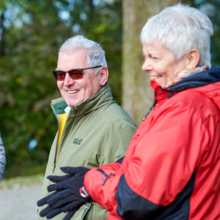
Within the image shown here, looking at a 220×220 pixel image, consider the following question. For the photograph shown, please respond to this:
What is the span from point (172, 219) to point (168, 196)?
141 millimetres

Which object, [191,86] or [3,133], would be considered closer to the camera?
[191,86]

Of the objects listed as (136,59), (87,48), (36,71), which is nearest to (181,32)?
(87,48)

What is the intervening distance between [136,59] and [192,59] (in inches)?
166

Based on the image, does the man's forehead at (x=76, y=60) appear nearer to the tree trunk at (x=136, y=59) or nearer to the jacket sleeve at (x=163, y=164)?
the jacket sleeve at (x=163, y=164)

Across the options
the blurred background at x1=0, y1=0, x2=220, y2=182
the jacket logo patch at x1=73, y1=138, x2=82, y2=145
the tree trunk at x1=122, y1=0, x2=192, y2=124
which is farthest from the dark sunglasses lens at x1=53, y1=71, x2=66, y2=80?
the blurred background at x1=0, y1=0, x2=220, y2=182

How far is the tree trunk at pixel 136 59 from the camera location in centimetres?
544

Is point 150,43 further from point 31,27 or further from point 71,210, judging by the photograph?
point 31,27

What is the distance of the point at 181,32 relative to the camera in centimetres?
141

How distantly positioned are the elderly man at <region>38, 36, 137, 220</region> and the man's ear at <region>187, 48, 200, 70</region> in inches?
32.4

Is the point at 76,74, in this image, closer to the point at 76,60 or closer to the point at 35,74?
the point at 76,60

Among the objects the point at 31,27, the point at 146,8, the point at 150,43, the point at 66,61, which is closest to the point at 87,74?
the point at 66,61

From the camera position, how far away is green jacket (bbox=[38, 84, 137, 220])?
208cm

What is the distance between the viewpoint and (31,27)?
11562mm

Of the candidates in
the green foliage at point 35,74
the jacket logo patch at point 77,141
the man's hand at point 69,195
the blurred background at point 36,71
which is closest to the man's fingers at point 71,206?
the man's hand at point 69,195
